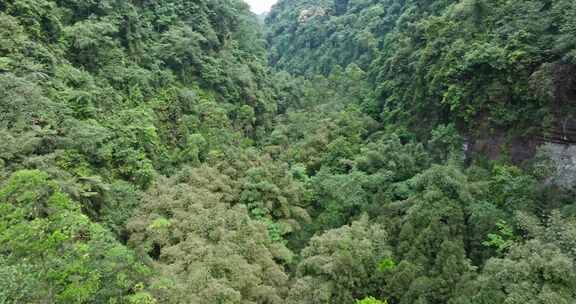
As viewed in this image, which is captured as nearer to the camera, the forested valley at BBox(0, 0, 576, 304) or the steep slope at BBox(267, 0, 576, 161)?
the forested valley at BBox(0, 0, 576, 304)

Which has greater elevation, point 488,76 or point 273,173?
point 488,76

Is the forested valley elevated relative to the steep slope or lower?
lower

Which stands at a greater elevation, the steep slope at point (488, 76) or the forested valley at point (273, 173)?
the steep slope at point (488, 76)

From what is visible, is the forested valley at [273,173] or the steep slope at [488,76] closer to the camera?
the forested valley at [273,173]

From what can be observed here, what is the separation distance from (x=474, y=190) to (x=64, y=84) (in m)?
16.1

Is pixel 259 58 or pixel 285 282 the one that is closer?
pixel 285 282

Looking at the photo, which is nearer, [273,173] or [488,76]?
[488,76]

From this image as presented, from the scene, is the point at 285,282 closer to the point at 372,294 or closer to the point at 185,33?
the point at 372,294

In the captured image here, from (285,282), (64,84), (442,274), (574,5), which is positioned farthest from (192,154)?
(574,5)

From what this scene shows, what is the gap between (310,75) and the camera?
Result: 1635 inches

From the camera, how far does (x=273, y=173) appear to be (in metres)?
18.1

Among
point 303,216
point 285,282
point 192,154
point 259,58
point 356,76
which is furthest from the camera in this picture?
point 259,58

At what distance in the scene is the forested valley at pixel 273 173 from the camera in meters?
9.88

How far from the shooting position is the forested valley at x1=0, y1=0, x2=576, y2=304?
9.88 metres
